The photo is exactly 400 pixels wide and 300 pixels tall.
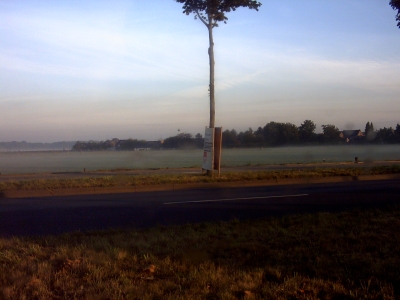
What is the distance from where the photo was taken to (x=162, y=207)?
11.8 meters

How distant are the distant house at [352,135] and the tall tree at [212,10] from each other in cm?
2531

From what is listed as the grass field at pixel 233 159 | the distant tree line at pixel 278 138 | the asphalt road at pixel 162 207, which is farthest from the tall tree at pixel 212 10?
the distant tree line at pixel 278 138

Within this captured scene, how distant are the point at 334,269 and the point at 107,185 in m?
12.4

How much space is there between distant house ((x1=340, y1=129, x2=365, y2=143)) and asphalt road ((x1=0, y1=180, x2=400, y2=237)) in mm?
27215

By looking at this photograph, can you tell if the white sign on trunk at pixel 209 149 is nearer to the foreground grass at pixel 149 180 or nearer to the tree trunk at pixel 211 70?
the tree trunk at pixel 211 70

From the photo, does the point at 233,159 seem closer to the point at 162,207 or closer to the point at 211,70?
the point at 211,70

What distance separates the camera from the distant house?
1632 inches

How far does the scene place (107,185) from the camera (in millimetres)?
16688

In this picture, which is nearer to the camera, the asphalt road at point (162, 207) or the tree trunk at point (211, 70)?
the asphalt road at point (162, 207)

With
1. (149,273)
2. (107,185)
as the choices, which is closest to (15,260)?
(149,273)

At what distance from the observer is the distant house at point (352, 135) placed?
136 ft

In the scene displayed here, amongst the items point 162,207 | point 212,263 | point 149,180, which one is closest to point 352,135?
→ point 149,180

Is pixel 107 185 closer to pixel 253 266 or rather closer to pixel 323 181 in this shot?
pixel 323 181

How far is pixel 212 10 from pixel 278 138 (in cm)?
2826
